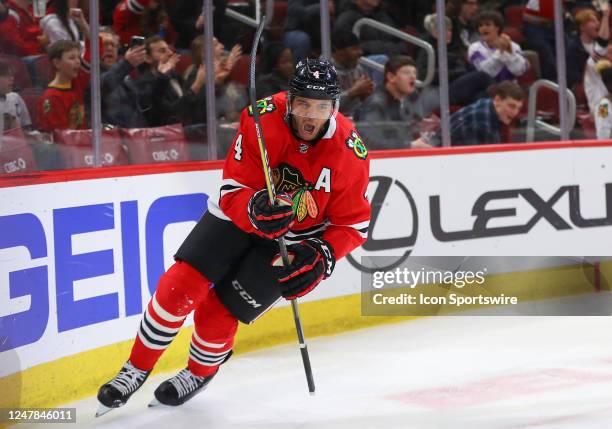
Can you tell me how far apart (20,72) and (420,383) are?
6.49 feet

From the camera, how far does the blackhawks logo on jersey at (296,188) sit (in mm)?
3727

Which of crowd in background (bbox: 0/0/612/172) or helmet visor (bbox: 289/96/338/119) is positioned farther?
crowd in background (bbox: 0/0/612/172)

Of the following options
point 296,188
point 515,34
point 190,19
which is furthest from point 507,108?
point 296,188

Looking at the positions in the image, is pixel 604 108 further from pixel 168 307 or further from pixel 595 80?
pixel 168 307

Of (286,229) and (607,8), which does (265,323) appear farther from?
(607,8)

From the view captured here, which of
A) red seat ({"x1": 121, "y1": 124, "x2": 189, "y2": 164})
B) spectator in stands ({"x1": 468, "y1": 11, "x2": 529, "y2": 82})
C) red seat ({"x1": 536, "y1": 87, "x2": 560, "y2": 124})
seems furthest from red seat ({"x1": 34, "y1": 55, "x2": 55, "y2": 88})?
red seat ({"x1": 536, "y1": 87, "x2": 560, "y2": 124})

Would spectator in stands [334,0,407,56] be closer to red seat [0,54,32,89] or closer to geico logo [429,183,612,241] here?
geico logo [429,183,612,241]

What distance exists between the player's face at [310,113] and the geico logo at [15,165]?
1096mm

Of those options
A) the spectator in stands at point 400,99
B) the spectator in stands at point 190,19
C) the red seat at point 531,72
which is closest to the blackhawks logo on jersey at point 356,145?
the spectator in stands at point 190,19

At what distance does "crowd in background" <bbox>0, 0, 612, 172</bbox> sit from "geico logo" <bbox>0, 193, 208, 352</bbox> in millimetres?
370

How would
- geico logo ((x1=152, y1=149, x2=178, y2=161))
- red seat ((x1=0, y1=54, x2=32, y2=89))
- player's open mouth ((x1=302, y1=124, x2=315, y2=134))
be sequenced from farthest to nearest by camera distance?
geico logo ((x1=152, y1=149, x2=178, y2=161)), red seat ((x1=0, y1=54, x2=32, y2=89)), player's open mouth ((x1=302, y1=124, x2=315, y2=134))

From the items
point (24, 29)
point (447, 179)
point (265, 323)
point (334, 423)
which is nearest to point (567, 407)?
point (334, 423)

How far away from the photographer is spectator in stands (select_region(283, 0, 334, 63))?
17.6 ft

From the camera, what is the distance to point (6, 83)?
4062 mm
